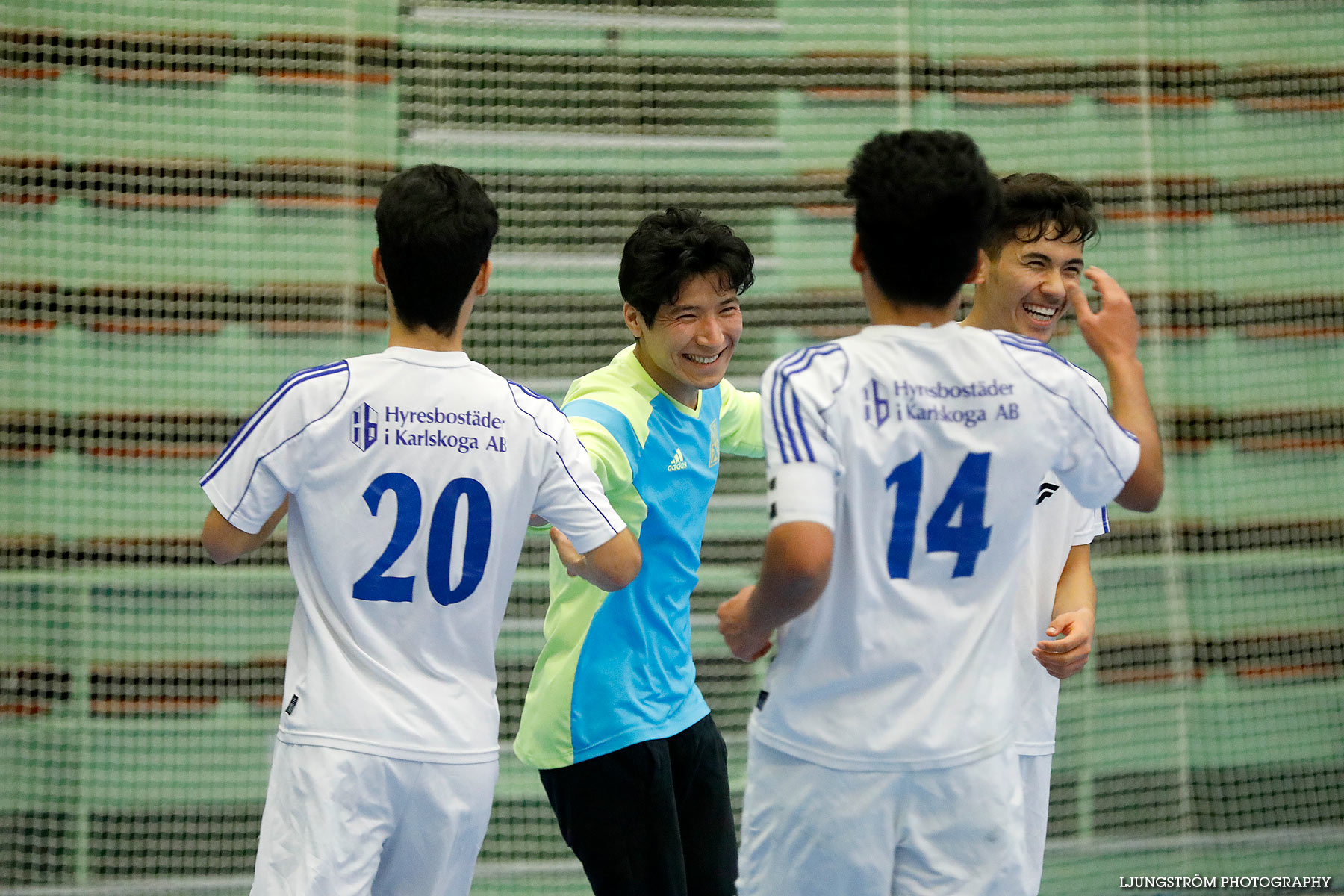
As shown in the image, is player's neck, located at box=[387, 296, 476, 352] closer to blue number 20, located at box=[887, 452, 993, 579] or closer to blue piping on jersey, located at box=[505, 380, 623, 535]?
blue piping on jersey, located at box=[505, 380, 623, 535]

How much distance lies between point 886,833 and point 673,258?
1.44m

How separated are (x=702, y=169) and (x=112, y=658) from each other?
2.96 meters

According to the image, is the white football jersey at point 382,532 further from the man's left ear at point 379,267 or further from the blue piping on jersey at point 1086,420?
the blue piping on jersey at point 1086,420

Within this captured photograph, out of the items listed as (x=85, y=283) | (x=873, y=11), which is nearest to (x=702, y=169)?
(x=873, y=11)

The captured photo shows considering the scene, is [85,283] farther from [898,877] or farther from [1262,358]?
[1262,358]

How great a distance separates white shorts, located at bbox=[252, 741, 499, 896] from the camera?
1952mm

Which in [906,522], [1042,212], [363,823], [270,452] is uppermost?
[1042,212]

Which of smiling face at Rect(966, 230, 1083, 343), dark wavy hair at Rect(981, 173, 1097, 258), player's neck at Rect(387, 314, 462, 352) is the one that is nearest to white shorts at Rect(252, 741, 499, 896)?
player's neck at Rect(387, 314, 462, 352)

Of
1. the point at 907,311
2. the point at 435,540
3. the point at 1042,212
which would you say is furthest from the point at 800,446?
the point at 1042,212

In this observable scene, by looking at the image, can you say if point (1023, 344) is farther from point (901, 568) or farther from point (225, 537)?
point (225, 537)

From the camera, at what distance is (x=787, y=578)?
1.68 m

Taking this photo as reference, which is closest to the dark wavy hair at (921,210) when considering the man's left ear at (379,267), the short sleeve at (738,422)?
the man's left ear at (379,267)

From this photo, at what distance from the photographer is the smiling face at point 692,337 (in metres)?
2.71

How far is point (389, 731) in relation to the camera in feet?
6.54
